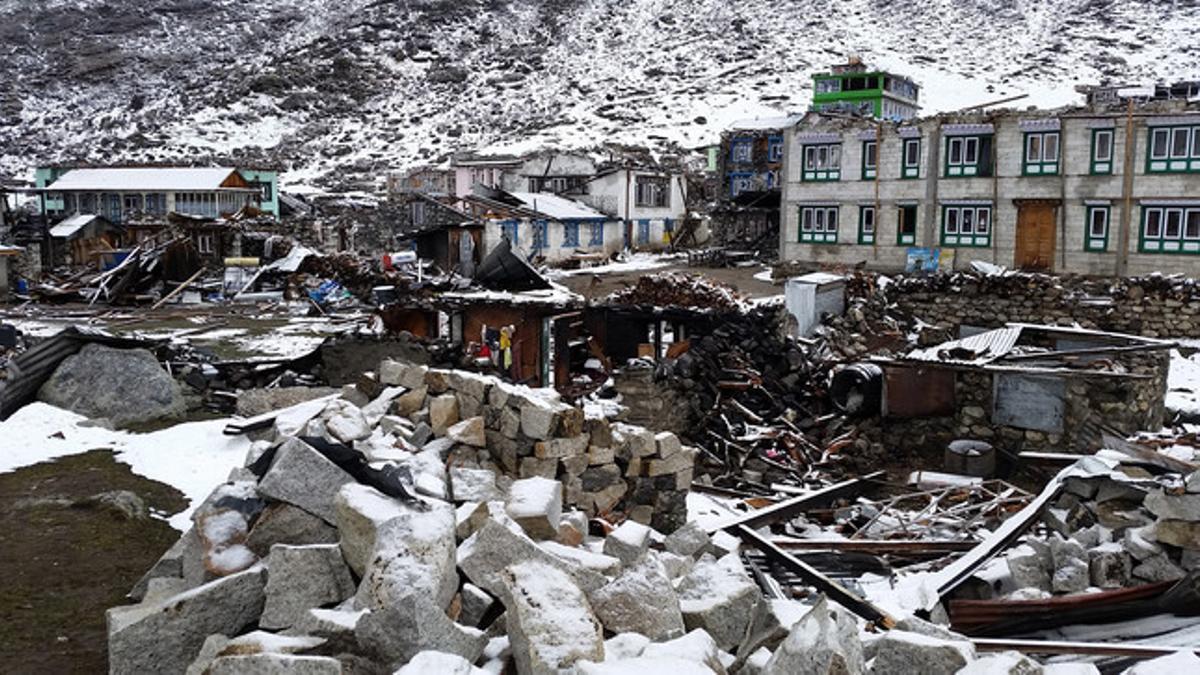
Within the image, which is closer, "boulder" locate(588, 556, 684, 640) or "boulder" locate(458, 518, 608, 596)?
"boulder" locate(588, 556, 684, 640)

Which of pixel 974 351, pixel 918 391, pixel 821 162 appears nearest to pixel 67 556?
pixel 918 391

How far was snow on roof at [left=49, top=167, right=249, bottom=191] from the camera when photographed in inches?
1863

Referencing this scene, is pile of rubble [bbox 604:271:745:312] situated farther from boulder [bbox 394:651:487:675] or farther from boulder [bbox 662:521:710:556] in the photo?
boulder [bbox 394:651:487:675]

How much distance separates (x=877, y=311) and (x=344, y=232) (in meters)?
27.0

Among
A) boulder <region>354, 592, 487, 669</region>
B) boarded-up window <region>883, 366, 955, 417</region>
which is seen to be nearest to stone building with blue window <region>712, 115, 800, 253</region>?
boarded-up window <region>883, 366, 955, 417</region>

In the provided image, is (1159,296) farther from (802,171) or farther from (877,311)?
(802,171)

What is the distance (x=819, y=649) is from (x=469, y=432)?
5467 millimetres

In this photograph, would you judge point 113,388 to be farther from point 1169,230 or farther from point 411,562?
point 1169,230

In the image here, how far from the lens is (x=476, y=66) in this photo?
105 m

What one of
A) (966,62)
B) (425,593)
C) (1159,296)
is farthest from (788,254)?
(966,62)

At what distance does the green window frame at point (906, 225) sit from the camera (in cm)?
3403

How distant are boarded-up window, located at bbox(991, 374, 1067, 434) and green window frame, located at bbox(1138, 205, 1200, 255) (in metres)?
16.6

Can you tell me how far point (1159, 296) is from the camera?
2477cm

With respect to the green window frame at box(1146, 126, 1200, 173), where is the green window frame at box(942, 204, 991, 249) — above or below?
below
